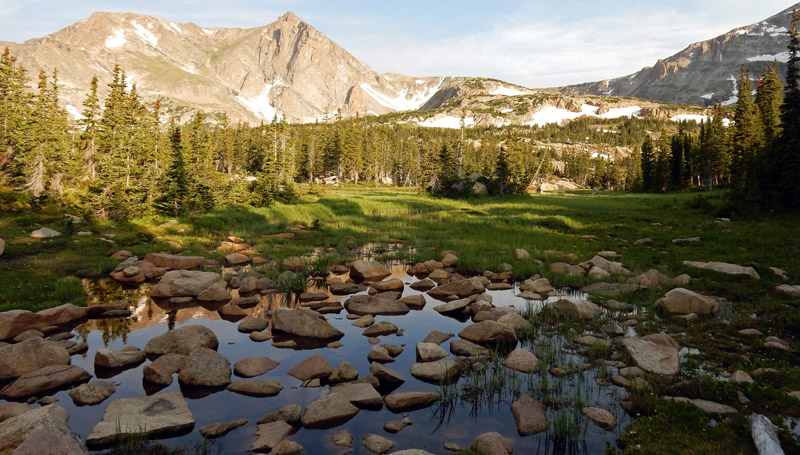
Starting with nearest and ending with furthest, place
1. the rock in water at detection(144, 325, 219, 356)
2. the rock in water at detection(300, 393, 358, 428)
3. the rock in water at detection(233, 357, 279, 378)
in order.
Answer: the rock in water at detection(300, 393, 358, 428) → the rock in water at detection(233, 357, 279, 378) → the rock in water at detection(144, 325, 219, 356)

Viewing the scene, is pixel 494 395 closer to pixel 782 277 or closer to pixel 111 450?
pixel 111 450

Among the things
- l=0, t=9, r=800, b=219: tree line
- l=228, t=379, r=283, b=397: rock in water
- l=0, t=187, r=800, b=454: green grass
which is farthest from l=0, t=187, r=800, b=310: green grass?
l=228, t=379, r=283, b=397: rock in water

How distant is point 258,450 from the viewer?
18.9 ft

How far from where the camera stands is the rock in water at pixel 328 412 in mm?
6504

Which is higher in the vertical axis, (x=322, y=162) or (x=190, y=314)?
(x=322, y=162)

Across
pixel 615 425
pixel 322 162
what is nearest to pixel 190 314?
pixel 615 425

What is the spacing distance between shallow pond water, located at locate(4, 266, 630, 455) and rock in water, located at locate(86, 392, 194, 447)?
25cm

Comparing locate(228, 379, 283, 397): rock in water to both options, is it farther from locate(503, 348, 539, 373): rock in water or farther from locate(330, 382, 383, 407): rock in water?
locate(503, 348, 539, 373): rock in water

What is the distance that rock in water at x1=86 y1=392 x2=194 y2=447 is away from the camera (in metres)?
5.87

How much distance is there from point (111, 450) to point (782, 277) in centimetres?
2031

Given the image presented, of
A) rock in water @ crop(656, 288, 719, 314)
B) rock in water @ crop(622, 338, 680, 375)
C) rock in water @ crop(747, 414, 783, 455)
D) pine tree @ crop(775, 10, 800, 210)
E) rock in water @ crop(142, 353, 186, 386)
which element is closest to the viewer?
rock in water @ crop(747, 414, 783, 455)

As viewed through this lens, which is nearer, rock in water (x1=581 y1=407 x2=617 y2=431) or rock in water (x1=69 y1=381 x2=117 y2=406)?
rock in water (x1=581 y1=407 x2=617 y2=431)

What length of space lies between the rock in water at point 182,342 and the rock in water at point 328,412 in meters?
3.95

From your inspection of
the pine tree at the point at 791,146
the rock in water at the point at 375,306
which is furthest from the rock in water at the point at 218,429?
the pine tree at the point at 791,146
